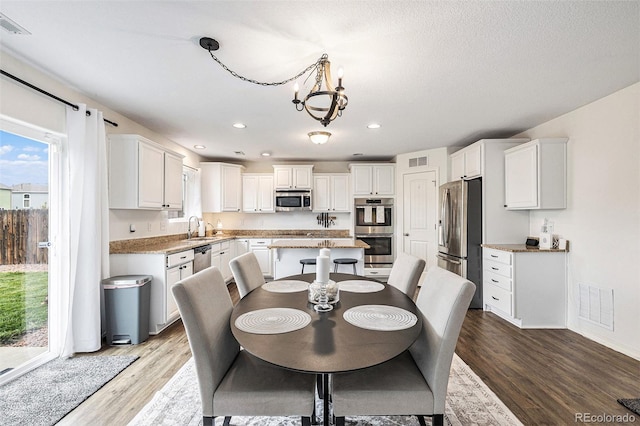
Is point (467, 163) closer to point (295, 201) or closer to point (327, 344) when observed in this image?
point (295, 201)

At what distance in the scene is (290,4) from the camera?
5.04 feet

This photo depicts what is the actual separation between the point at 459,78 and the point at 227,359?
265cm

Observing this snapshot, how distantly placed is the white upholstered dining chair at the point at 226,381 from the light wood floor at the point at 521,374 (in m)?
0.94

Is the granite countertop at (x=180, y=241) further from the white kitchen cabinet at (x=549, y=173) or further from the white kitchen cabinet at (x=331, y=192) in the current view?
the white kitchen cabinet at (x=549, y=173)

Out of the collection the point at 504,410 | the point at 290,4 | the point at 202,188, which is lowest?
the point at 504,410

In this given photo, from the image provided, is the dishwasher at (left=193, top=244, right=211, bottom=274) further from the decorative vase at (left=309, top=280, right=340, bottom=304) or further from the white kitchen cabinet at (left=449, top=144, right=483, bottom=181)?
the white kitchen cabinet at (left=449, top=144, right=483, bottom=181)

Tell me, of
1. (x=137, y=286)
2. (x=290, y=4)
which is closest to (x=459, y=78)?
(x=290, y=4)

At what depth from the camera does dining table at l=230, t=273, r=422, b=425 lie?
112cm

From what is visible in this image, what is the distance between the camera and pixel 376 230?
5.47 meters

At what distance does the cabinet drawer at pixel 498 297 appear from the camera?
336cm

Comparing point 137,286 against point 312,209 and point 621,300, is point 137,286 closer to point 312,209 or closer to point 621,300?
point 312,209

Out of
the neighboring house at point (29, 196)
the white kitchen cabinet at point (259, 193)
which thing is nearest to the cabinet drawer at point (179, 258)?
the neighboring house at point (29, 196)

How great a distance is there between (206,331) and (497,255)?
3479 mm

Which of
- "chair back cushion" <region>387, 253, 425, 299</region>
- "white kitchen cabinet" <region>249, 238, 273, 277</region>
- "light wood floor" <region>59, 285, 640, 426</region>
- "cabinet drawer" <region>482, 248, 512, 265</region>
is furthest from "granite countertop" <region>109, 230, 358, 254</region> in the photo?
"cabinet drawer" <region>482, 248, 512, 265</region>
